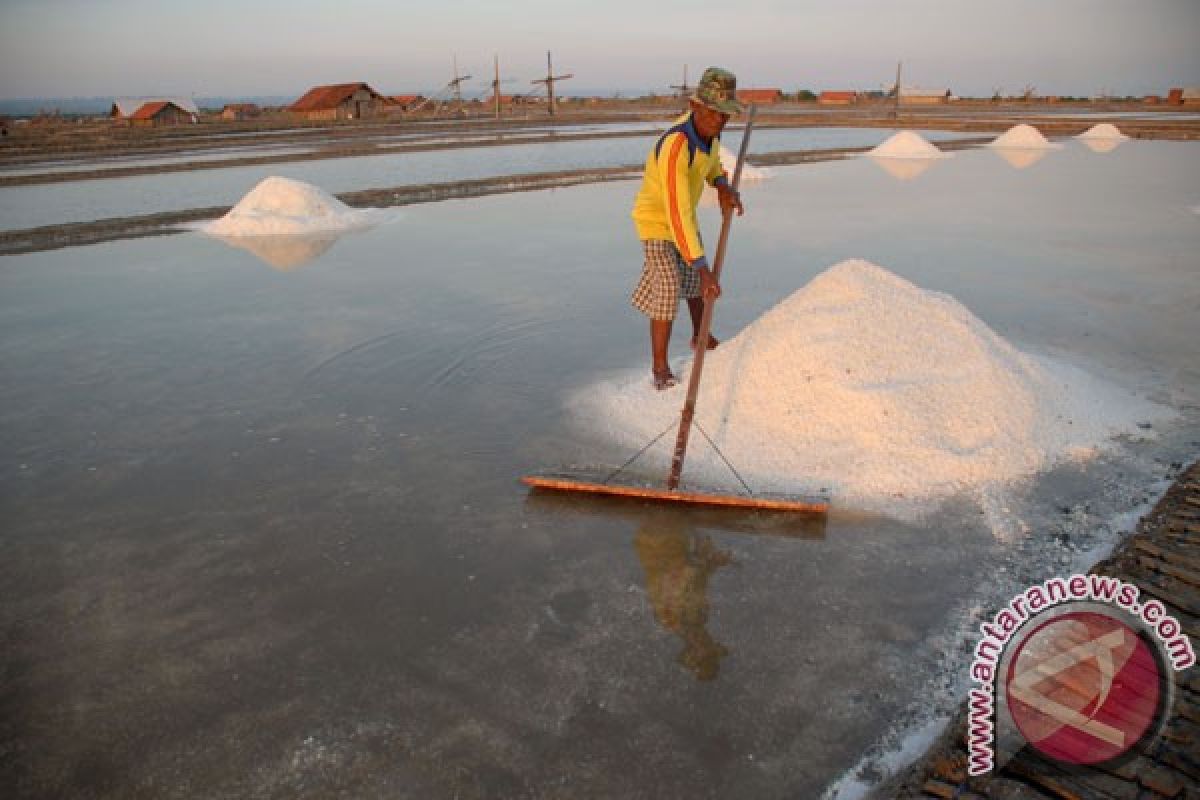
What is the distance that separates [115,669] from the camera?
2064mm

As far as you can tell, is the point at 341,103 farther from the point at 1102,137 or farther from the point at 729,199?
the point at 729,199

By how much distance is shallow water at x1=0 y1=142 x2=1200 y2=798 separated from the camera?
5.85 ft

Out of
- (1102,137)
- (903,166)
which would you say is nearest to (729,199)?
(903,166)

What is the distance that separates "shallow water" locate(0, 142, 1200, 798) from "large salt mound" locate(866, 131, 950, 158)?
13.3 m

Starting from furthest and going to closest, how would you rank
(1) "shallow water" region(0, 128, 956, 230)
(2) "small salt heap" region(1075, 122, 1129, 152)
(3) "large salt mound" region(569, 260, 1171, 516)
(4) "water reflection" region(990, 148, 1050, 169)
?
(2) "small salt heap" region(1075, 122, 1129, 152), (4) "water reflection" region(990, 148, 1050, 169), (1) "shallow water" region(0, 128, 956, 230), (3) "large salt mound" region(569, 260, 1171, 516)

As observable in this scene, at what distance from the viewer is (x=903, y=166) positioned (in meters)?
15.2

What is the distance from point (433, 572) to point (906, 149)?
17.8m

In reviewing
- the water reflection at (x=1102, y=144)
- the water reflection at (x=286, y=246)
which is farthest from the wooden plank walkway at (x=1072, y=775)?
the water reflection at (x=1102, y=144)

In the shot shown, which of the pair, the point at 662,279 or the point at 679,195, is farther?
the point at 662,279

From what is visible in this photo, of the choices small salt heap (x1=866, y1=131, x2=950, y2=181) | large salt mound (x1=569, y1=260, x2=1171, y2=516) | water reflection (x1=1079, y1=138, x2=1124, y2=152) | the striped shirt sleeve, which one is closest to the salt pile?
small salt heap (x1=866, y1=131, x2=950, y2=181)

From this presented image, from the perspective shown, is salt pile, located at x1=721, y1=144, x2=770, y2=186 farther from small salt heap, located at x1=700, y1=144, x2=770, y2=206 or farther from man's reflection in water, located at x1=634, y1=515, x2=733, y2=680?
man's reflection in water, located at x1=634, y1=515, x2=733, y2=680

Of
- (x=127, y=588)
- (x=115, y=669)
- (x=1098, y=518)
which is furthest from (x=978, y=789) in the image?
(x=127, y=588)

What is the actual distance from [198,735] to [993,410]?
3087 mm

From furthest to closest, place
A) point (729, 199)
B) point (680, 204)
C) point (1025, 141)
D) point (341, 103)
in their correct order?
point (341, 103) → point (1025, 141) → point (680, 204) → point (729, 199)
